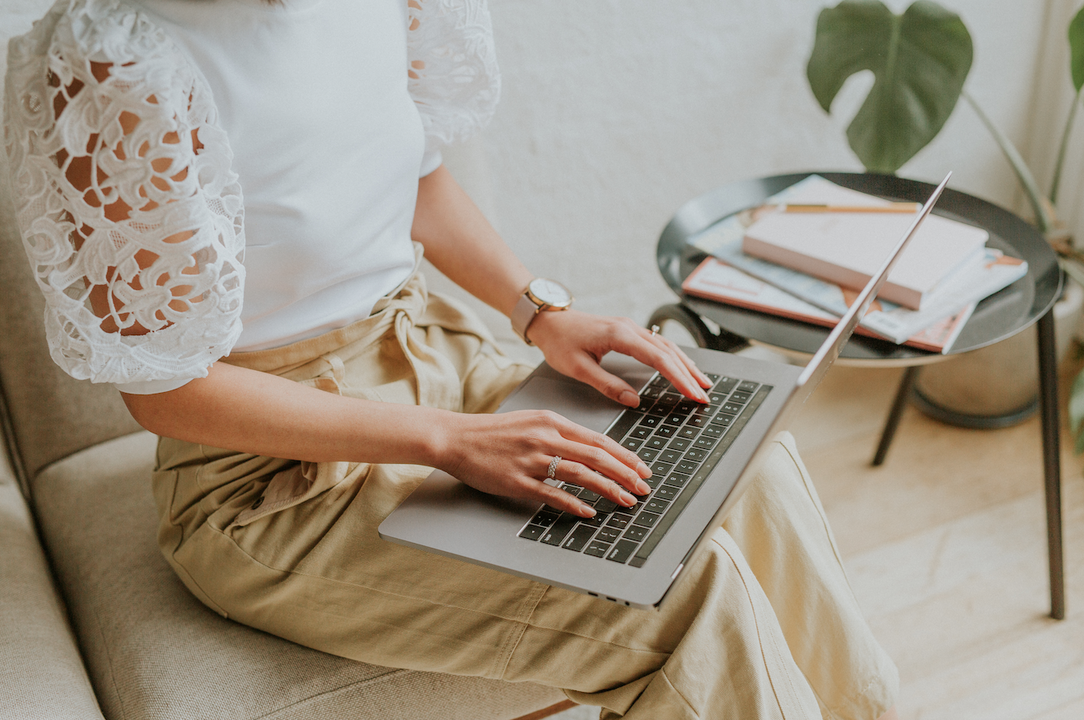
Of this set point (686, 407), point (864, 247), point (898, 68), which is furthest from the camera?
point (898, 68)

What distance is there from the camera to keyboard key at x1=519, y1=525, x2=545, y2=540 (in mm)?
708

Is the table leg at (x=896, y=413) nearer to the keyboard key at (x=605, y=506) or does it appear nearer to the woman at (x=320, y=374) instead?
the woman at (x=320, y=374)

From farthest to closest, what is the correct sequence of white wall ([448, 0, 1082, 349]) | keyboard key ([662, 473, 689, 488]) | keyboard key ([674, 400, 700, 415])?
white wall ([448, 0, 1082, 349]) < keyboard key ([674, 400, 700, 415]) < keyboard key ([662, 473, 689, 488])

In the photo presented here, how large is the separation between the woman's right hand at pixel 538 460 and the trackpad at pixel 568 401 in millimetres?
99

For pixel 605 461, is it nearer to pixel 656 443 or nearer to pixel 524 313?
pixel 656 443

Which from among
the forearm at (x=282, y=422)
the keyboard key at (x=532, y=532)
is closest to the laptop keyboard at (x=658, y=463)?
the keyboard key at (x=532, y=532)

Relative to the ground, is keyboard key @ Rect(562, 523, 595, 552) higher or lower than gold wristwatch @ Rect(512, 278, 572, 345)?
lower

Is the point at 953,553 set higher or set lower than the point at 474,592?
lower

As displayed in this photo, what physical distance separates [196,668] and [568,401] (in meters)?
0.44

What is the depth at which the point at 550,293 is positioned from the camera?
1.02 meters

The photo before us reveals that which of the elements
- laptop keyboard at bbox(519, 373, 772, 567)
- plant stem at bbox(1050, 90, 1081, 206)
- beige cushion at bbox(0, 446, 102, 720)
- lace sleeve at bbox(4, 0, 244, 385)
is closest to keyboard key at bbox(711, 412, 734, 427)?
laptop keyboard at bbox(519, 373, 772, 567)

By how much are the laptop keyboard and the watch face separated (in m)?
0.16

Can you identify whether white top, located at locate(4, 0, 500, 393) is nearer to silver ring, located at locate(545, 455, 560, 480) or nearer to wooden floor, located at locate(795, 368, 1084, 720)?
silver ring, located at locate(545, 455, 560, 480)

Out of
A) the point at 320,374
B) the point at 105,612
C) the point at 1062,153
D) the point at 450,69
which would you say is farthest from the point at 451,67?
the point at 1062,153
